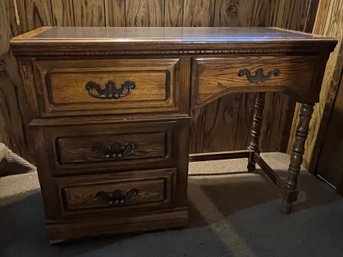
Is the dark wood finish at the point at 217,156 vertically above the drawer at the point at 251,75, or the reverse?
the drawer at the point at 251,75

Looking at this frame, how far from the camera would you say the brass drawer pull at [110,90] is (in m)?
0.96

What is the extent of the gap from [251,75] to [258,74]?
0.03 meters

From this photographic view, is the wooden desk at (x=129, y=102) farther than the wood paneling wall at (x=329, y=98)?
No

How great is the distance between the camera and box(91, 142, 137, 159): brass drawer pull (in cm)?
105

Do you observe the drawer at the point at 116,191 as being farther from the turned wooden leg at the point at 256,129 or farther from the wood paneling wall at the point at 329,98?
the wood paneling wall at the point at 329,98

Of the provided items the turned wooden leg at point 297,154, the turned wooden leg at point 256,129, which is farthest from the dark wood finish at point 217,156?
the turned wooden leg at point 297,154

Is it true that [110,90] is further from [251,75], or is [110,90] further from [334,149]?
Answer: [334,149]

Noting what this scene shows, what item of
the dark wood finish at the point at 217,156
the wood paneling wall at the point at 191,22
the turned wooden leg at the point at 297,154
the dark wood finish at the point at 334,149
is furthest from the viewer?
the dark wood finish at the point at 217,156

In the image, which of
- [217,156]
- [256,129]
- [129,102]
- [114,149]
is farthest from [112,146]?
[256,129]

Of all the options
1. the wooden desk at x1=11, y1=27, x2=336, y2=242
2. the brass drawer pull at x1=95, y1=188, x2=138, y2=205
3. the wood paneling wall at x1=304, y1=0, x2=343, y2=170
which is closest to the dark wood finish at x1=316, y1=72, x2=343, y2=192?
the wood paneling wall at x1=304, y1=0, x2=343, y2=170

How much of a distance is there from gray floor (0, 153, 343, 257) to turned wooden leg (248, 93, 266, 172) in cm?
9

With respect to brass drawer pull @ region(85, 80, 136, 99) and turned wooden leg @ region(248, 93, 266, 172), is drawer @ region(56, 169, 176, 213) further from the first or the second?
turned wooden leg @ region(248, 93, 266, 172)

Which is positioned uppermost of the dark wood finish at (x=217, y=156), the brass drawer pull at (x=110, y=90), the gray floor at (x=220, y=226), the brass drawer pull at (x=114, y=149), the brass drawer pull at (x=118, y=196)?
the brass drawer pull at (x=110, y=90)

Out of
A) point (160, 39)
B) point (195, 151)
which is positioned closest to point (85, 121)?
point (160, 39)
